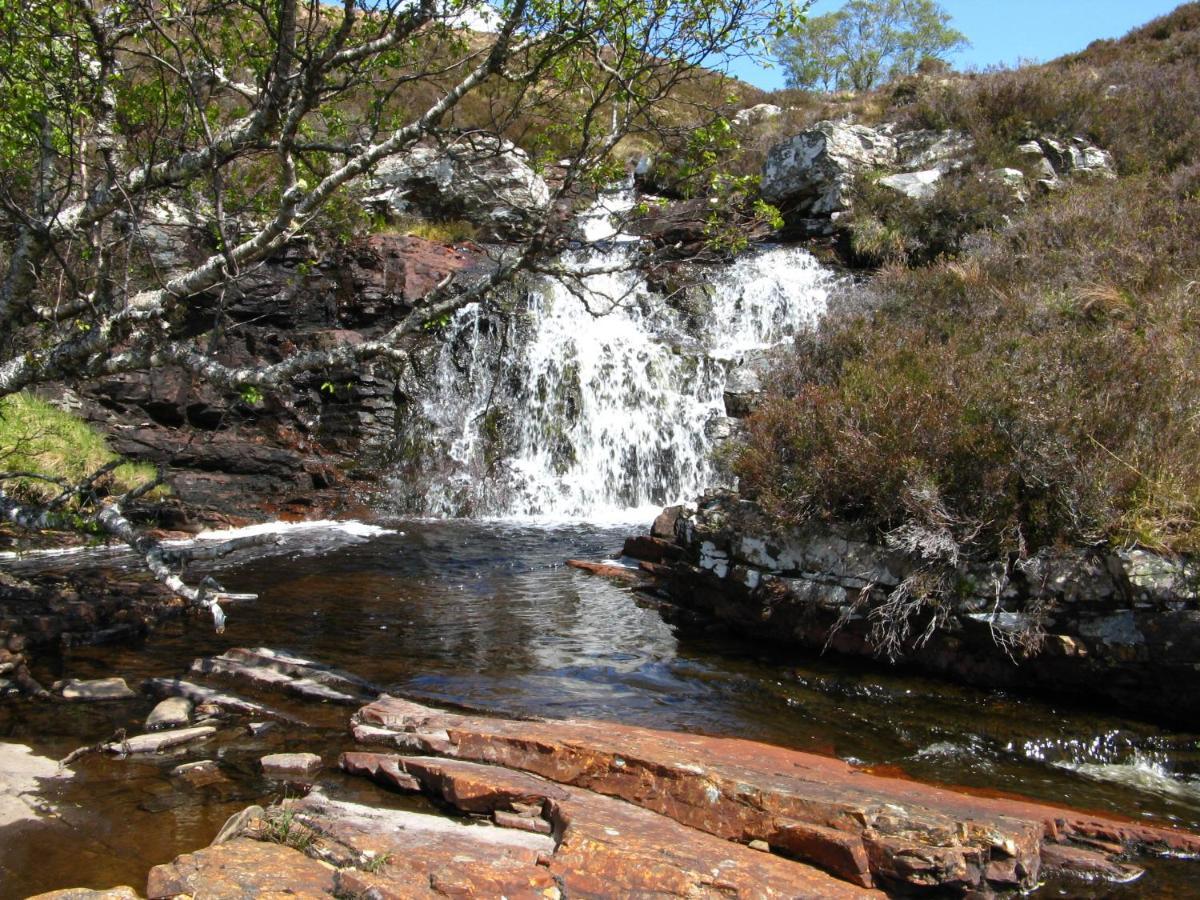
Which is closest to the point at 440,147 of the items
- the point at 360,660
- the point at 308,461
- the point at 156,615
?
the point at 360,660

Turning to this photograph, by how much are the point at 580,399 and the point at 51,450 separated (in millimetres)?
9373

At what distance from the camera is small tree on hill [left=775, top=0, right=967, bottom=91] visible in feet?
150

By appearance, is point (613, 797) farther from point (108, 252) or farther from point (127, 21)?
point (127, 21)

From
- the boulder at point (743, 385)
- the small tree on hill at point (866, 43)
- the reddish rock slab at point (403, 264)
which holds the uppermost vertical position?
the small tree on hill at point (866, 43)

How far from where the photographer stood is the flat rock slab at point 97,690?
19.7 feet

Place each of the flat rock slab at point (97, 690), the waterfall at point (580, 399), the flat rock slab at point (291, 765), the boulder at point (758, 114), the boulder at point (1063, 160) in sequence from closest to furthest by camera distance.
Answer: the flat rock slab at point (291, 765) < the flat rock slab at point (97, 690) < the waterfall at point (580, 399) < the boulder at point (1063, 160) < the boulder at point (758, 114)

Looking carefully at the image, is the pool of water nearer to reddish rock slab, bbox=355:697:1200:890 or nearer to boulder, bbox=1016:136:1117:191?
reddish rock slab, bbox=355:697:1200:890

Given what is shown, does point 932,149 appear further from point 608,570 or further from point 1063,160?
point 608,570

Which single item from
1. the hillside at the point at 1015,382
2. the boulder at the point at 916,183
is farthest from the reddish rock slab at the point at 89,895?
the boulder at the point at 916,183

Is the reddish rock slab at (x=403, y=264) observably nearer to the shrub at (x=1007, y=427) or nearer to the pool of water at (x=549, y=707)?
the pool of water at (x=549, y=707)

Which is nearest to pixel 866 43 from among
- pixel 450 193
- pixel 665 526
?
pixel 450 193

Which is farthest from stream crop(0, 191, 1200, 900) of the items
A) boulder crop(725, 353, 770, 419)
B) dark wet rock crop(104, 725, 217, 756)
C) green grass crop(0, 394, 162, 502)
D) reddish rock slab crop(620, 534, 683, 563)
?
green grass crop(0, 394, 162, 502)

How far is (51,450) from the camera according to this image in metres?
12.7

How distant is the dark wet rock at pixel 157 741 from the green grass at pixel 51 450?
7.92 meters
